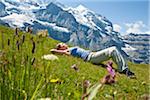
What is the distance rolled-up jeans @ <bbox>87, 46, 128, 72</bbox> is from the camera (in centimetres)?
1979

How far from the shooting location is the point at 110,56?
19938 mm

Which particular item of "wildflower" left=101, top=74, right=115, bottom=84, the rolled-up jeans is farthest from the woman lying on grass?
"wildflower" left=101, top=74, right=115, bottom=84

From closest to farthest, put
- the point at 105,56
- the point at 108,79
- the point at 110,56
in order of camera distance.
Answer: the point at 108,79
the point at 110,56
the point at 105,56

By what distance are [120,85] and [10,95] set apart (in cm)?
1152

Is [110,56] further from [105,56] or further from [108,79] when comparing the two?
[108,79]

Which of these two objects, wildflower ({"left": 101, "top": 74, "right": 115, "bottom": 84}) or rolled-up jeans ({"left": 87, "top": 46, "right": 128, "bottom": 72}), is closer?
wildflower ({"left": 101, "top": 74, "right": 115, "bottom": 84})

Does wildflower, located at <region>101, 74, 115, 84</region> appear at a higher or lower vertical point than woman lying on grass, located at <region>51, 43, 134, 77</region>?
higher

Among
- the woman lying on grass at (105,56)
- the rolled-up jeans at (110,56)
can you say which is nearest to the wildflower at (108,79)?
the woman lying on grass at (105,56)

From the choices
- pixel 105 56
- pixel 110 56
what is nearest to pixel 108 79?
pixel 110 56

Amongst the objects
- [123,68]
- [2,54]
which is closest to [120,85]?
[123,68]

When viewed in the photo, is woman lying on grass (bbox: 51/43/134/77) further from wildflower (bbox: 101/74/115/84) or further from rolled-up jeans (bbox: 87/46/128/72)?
wildflower (bbox: 101/74/115/84)

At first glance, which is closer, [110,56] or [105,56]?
[110,56]

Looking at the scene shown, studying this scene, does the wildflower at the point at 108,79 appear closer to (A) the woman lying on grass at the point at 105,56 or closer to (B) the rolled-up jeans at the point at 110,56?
(A) the woman lying on grass at the point at 105,56

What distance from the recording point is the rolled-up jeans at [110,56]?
19.8 m
